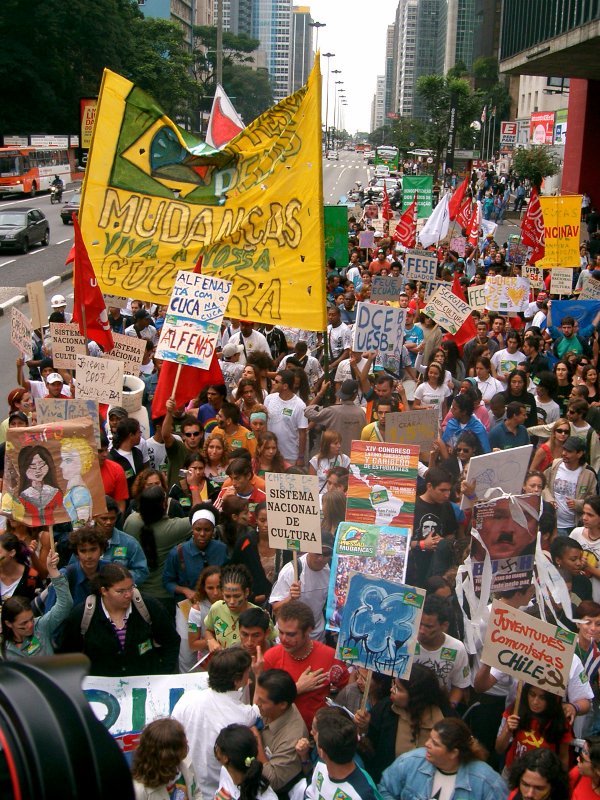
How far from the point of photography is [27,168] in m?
52.8

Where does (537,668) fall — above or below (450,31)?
below

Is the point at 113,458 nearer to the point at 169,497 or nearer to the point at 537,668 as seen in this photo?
the point at 169,497

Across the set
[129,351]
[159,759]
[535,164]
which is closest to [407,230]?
[129,351]

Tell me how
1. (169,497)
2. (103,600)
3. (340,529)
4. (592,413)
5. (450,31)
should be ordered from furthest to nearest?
1. (450,31)
2. (592,413)
3. (169,497)
4. (340,529)
5. (103,600)

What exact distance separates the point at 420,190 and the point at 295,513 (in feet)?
63.8

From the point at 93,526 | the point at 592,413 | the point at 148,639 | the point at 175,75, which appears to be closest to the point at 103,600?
the point at 148,639

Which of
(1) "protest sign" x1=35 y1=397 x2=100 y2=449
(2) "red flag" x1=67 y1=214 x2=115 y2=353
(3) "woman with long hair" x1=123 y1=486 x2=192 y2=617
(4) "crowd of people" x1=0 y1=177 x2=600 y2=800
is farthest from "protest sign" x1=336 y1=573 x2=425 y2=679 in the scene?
(2) "red flag" x1=67 y1=214 x2=115 y2=353

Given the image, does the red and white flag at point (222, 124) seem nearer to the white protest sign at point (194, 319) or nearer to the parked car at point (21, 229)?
the white protest sign at point (194, 319)

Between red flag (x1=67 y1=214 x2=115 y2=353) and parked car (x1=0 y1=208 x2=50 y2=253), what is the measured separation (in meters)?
22.7

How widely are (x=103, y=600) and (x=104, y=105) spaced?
5179 mm

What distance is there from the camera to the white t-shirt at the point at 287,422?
893 centimetres

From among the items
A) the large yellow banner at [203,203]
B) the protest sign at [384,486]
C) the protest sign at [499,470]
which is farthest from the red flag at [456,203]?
the protest sign at [384,486]

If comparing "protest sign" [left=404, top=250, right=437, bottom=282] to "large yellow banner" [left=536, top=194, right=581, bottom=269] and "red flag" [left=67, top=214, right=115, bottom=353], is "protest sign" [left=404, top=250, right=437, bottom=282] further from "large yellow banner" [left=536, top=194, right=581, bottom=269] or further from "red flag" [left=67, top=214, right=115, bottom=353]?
"red flag" [left=67, top=214, right=115, bottom=353]

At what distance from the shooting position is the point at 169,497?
7.26 metres
